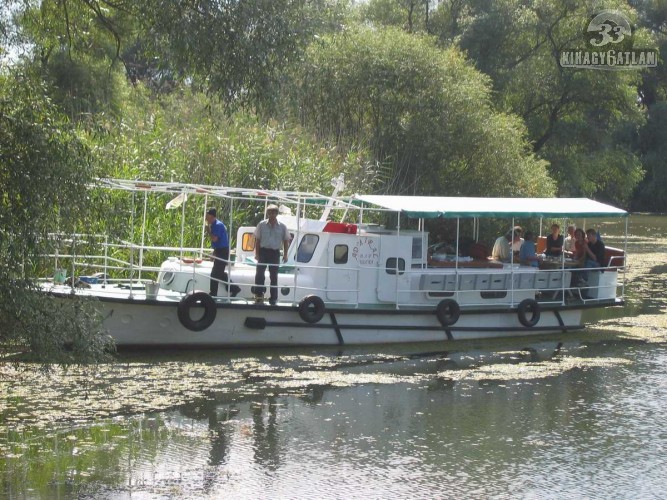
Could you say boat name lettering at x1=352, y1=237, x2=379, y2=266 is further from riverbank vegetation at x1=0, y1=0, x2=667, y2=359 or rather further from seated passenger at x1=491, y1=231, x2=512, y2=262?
seated passenger at x1=491, y1=231, x2=512, y2=262

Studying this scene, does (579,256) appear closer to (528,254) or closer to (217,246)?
(528,254)

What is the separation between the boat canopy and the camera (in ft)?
62.5

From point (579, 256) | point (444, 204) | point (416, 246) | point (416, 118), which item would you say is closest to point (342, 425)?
point (416, 246)

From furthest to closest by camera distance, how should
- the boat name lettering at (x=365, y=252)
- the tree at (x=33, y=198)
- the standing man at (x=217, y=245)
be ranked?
1. the boat name lettering at (x=365, y=252)
2. the standing man at (x=217, y=245)
3. the tree at (x=33, y=198)

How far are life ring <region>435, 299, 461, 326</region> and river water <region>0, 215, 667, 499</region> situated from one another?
2.35 feet

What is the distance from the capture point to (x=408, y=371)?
1702 cm

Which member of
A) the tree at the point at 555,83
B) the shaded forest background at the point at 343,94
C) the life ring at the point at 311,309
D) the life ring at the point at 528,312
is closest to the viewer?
the shaded forest background at the point at 343,94

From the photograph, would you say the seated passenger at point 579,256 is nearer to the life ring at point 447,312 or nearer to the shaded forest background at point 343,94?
the life ring at point 447,312

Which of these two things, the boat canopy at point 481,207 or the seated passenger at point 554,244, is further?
the seated passenger at point 554,244

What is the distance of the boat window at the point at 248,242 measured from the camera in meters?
19.8

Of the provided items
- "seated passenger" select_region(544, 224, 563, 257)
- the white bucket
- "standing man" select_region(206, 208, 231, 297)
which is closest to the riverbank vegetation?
the white bucket

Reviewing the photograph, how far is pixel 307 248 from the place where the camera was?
18875 mm

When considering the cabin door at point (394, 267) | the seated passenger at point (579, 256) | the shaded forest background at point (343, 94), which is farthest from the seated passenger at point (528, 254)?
the shaded forest background at point (343, 94)

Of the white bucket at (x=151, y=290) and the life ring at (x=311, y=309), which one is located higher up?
the white bucket at (x=151, y=290)
